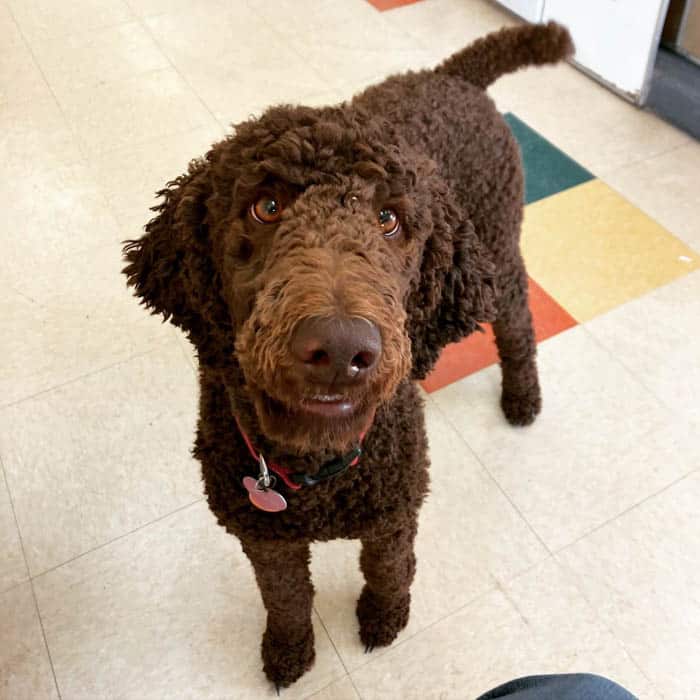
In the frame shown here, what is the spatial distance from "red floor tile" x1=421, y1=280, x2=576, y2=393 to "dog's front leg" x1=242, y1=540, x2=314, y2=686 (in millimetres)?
760

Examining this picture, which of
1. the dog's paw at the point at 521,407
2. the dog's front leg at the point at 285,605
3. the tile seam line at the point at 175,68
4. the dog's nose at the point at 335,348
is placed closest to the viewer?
the dog's nose at the point at 335,348

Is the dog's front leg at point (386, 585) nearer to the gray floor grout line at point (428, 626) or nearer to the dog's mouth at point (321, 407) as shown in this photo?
the gray floor grout line at point (428, 626)

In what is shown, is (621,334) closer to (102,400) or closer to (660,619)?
(660,619)

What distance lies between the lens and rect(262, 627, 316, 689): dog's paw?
1.43 m

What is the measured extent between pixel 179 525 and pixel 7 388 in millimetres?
709

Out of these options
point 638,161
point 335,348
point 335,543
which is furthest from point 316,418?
point 638,161

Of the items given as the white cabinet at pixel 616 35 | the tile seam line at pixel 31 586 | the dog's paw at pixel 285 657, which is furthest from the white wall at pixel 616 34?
the tile seam line at pixel 31 586

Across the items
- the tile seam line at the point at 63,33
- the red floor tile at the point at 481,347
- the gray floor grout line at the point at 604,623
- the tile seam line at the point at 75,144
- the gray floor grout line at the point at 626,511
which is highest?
the tile seam line at the point at 63,33

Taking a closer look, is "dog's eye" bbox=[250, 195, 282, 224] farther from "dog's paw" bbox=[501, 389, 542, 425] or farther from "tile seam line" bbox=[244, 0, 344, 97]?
"tile seam line" bbox=[244, 0, 344, 97]

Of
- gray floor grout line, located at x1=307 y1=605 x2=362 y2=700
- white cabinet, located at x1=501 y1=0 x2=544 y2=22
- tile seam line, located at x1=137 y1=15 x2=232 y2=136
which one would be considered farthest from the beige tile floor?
white cabinet, located at x1=501 y1=0 x2=544 y2=22

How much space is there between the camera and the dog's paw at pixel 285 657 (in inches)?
56.2

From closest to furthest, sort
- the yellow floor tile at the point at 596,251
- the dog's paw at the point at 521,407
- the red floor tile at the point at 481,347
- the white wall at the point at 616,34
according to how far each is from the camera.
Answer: the dog's paw at the point at 521,407 < the red floor tile at the point at 481,347 < the yellow floor tile at the point at 596,251 < the white wall at the point at 616,34

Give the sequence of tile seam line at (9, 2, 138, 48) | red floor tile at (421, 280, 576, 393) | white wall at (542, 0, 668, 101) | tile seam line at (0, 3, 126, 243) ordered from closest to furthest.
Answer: red floor tile at (421, 280, 576, 393), tile seam line at (0, 3, 126, 243), white wall at (542, 0, 668, 101), tile seam line at (9, 2, 138, 48)

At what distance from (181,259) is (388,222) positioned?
314 mm
